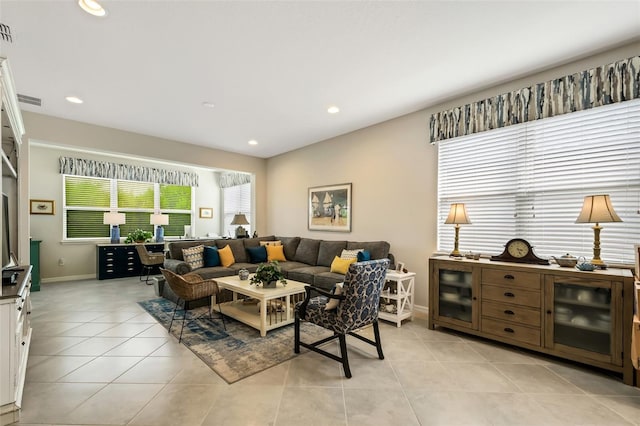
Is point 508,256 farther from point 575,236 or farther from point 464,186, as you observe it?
point 464,186

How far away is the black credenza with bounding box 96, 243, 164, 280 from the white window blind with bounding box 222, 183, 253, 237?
6.77ft

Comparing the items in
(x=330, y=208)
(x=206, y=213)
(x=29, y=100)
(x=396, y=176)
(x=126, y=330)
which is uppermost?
(x=29, y=100)

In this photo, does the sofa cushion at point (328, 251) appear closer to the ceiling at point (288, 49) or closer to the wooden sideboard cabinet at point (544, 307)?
the wooden sideboard cabinet at point (544, 307)

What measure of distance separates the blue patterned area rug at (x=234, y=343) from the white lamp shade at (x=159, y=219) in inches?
136

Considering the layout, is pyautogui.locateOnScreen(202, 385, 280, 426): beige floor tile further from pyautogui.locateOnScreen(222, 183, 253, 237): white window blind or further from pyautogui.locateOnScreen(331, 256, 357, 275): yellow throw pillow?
pyautogui.locateOnScreen(222, 183, 253, 237): white window blind

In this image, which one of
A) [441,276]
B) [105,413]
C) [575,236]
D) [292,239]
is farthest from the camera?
[292,239]

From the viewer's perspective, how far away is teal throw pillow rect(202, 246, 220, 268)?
4695 mm

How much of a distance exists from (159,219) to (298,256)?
12.3 ft

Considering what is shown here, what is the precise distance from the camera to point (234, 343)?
2.91 m

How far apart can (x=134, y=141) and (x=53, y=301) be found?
9.23 feet

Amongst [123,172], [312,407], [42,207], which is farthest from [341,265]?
[42,207]

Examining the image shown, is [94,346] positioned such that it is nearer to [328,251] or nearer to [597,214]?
[328,251]

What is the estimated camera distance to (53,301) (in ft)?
14.4

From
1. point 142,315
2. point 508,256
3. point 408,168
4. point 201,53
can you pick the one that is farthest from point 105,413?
point 408,168
